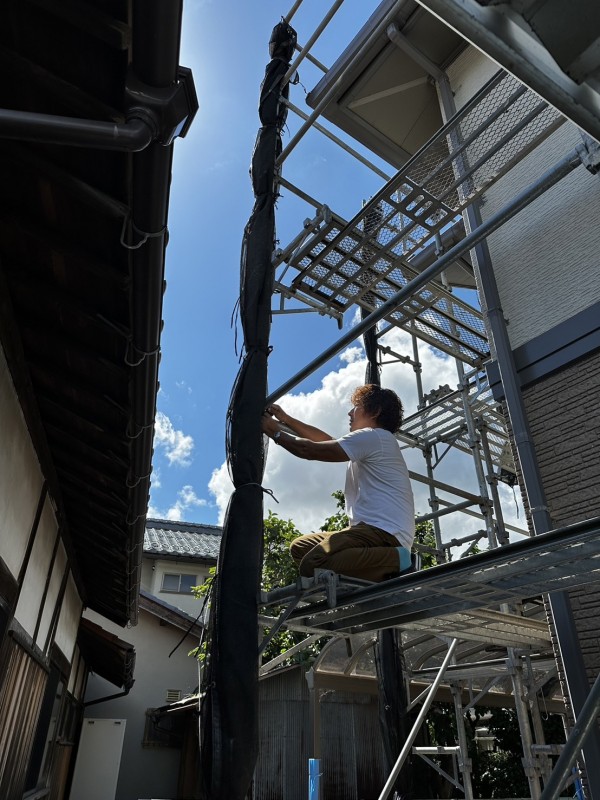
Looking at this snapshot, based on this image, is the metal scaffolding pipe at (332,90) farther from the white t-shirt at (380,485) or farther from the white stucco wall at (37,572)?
the white stucco wall at (37,572)

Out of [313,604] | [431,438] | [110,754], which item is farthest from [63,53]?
[110,754]

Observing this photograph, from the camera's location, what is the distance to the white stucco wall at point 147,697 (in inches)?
474

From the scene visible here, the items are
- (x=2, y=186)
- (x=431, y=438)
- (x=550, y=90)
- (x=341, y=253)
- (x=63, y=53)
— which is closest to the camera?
(x=550, y=90)

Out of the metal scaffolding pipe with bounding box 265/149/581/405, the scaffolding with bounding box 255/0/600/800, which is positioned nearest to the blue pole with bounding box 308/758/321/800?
the scaffolding with bounding box 255/0/600/800

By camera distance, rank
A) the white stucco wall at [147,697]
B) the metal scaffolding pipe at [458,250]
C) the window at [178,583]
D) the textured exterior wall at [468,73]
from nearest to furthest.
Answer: the metal scaffolding pipe at [458,250] < the textured exterior wall at [468,73] < the white stucco wall at [147,697] < the window at [178,583]

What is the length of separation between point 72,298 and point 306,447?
1286 mm

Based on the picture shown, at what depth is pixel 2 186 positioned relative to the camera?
2.27m

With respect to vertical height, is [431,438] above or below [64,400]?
above

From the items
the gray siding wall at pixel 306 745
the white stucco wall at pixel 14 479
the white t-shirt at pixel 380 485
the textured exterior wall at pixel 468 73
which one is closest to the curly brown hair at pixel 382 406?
the white t-shirt at pixel 380 485

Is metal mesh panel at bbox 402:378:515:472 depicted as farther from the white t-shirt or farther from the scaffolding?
the white t-shirt

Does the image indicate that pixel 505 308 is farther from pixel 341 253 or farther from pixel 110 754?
pixel 110 754

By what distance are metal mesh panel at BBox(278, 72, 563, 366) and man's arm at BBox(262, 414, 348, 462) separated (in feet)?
7.81

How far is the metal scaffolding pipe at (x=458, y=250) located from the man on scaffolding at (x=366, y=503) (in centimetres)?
35

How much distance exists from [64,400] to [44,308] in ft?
2.63
